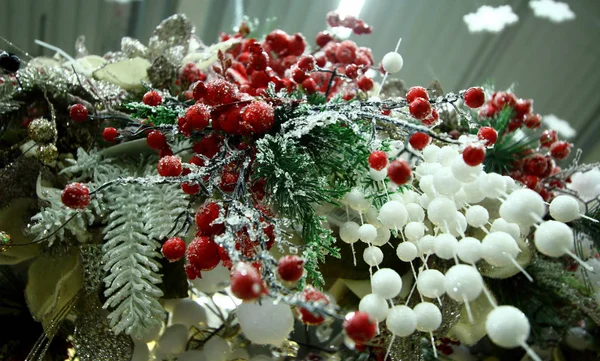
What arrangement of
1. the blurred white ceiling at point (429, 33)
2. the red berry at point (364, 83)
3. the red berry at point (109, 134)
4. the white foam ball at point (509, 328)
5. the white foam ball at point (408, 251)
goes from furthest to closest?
1. the blurred white ceiling at point (429, 33)
2. the red berry at point (364, 83)
3. the red berry at point (109, 134)
4. the white foam ball at point (408, 251)
5. the white foam ball at point (509, 328)

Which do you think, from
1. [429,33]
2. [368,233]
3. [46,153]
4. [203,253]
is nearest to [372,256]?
[368,233]

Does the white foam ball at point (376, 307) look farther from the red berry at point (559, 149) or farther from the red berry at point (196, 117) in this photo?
the red berry at point (559, 149)

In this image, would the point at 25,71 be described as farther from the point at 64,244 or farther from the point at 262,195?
the point at 262,195

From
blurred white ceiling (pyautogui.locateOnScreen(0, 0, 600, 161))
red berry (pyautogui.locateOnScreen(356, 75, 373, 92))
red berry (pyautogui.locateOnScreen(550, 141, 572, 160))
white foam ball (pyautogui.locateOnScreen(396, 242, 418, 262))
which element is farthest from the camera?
blurred white ceiling (pyautogui.locateOnScreen(0, 0, 600, 161))

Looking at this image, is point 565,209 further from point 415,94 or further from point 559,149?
point 559,149

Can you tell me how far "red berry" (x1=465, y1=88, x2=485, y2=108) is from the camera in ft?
1.13

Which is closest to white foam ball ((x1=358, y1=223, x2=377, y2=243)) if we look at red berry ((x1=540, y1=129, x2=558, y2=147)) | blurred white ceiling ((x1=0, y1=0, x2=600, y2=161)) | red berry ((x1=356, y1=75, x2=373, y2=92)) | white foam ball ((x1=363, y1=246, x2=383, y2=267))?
white foam ball ((x1=363, y1=246, x2=383, y2=267))

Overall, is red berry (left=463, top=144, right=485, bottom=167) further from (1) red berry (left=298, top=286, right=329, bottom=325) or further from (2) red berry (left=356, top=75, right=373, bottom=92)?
(2) red berry (left=356, top=75, right=373, bottom=92)

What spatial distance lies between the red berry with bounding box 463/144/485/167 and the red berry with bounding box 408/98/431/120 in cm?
7

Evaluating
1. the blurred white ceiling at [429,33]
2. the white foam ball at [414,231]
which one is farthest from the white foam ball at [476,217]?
the blurred white ceiling at [429,33]

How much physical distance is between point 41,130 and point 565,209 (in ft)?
1.56

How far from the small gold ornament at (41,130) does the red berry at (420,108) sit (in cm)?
37

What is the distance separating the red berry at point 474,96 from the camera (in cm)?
34

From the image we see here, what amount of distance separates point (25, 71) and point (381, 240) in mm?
454
